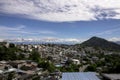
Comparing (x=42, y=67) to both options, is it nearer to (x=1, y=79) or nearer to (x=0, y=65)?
(x=0, y=65)

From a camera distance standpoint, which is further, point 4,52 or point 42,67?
point 4,52

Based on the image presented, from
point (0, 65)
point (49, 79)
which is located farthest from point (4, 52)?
point (49, 79)

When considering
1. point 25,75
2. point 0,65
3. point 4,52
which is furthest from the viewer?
point 4,52

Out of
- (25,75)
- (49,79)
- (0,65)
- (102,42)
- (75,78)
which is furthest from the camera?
(102,42)

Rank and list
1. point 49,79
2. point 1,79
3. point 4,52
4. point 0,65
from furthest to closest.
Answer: point 4,52, point 0,65, point 1,79, point 49,79

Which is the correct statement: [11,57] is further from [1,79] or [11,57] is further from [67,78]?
[67,78]

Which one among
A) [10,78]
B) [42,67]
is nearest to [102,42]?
[42,67]

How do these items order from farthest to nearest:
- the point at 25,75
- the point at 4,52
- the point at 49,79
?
the point at 4,52, the point at 25,75, the point at 49,79

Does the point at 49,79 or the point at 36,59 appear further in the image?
the point at 36,59
